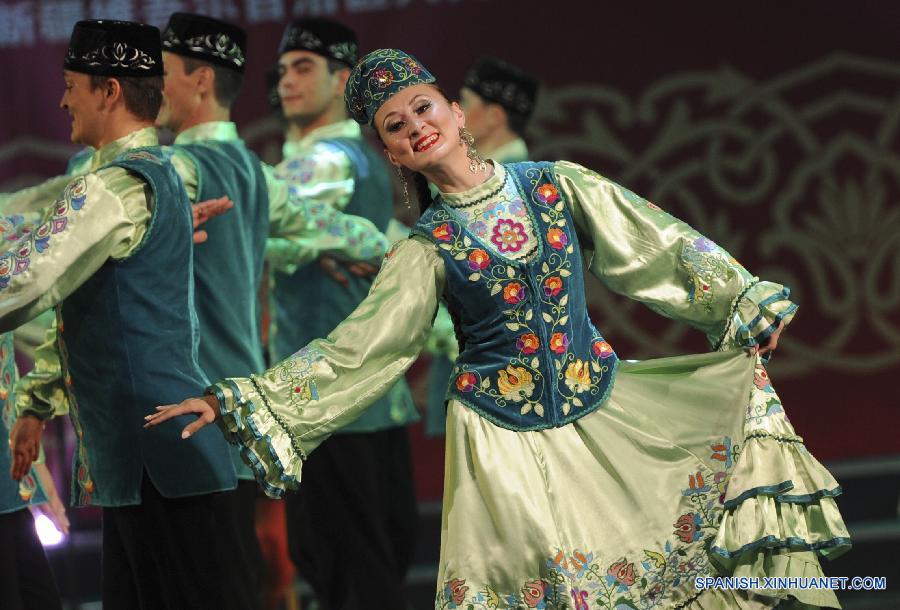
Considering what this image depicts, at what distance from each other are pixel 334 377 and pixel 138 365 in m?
0.44

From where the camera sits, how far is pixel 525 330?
2.94 meters

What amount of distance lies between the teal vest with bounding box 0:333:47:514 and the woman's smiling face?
104 centimetres

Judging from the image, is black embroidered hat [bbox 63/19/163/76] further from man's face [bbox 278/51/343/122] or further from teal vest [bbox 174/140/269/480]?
man's face [bbox 278/51/343/122]

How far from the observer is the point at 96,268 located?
118 inches

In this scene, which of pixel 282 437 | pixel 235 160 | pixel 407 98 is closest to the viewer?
pixel 282 437

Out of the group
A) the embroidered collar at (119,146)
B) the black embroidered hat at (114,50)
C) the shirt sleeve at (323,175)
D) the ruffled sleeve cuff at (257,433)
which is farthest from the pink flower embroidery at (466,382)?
the shirt sleeve at (323,175)

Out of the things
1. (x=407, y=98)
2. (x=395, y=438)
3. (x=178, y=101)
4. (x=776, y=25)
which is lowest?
(x=395, y=438)

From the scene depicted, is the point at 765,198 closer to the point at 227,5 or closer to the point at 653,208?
the point at 227,5

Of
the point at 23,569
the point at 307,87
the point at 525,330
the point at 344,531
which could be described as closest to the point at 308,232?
the point at 307,87

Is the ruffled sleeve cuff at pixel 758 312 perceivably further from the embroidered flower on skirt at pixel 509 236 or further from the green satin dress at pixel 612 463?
the embroidered flower on skirt at pixel 509 236

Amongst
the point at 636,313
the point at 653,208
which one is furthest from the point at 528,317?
the point at 636,313

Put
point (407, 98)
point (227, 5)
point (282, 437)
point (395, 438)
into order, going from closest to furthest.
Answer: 1. point (282, 437)
2. point (407, 98)
3. point (395, 438)
4. point (227, 5)

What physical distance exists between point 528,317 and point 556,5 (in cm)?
336

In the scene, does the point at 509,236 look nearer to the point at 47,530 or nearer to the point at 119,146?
the point at 119,146
